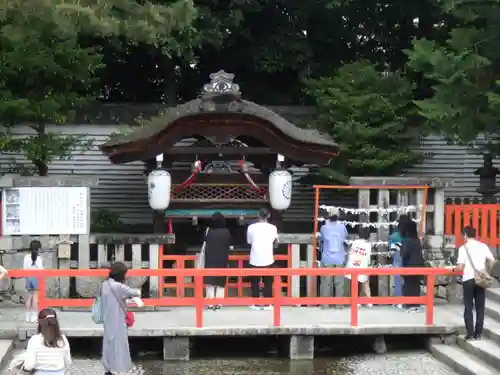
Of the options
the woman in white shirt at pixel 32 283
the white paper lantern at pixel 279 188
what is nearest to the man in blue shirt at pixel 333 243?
the white paper lantern at pixel 279 188

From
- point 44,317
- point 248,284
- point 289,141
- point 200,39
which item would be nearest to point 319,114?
point 200,39

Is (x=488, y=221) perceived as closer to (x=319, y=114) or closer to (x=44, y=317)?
(x=319, y=114)

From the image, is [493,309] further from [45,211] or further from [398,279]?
[45,211]

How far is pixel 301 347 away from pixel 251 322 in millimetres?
878

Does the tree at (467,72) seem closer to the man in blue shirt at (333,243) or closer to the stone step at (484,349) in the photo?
the man in blue shirt at (333,243)

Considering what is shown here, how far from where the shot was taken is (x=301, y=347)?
41.8 ft

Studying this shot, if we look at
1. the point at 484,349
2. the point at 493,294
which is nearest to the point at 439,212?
the point at 493,294

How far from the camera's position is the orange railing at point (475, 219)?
15.6m

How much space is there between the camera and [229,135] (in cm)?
1580

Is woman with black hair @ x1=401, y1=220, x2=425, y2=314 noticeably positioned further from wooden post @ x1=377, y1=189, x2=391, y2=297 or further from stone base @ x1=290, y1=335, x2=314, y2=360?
stone base @ x1=290, y1=335, x2=314, y2=360

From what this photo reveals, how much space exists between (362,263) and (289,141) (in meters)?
2.75

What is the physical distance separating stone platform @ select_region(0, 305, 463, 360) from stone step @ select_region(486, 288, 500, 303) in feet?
2.96

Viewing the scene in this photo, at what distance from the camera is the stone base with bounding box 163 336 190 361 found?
12.6 metres

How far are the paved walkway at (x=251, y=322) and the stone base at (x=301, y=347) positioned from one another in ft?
0.43
